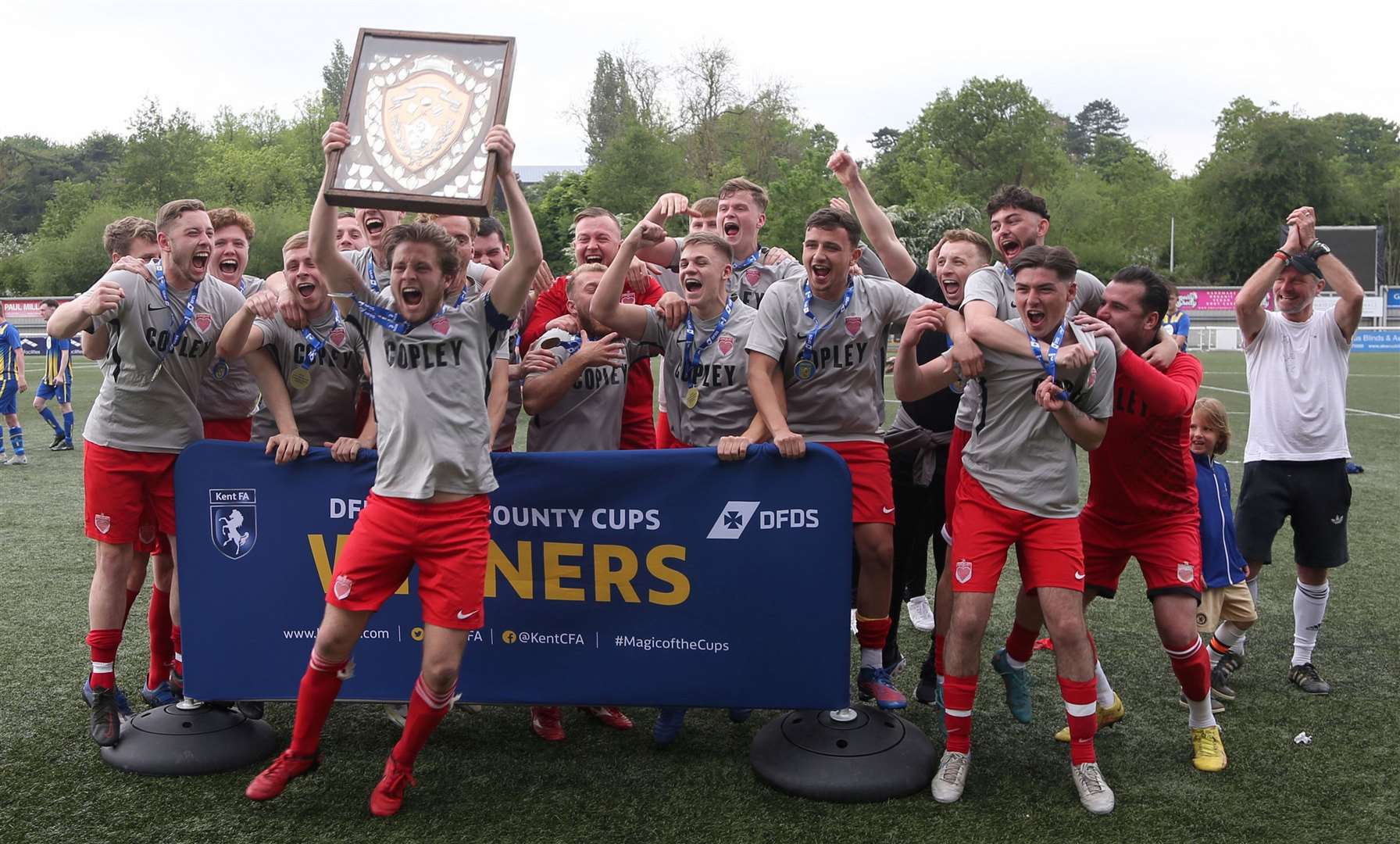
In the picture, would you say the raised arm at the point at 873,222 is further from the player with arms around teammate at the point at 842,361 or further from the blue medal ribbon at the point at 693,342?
the blue medal ribbon at the point at 693,342

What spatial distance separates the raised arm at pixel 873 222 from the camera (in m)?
4.95

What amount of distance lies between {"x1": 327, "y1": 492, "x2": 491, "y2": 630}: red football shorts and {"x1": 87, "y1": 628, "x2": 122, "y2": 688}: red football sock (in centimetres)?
134

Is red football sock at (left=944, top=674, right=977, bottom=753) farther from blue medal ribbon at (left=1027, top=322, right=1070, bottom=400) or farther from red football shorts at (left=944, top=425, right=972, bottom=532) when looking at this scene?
blue medal ribbon at (left=1027, top=322, right=1070, bottom=400)

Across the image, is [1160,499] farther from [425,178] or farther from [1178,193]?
[1178,193]

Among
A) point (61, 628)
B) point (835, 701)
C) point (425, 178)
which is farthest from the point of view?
point (61, 628)

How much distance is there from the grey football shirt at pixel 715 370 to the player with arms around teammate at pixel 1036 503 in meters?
0.80

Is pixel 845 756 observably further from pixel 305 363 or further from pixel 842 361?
pixel 305 363

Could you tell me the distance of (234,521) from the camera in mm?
4539

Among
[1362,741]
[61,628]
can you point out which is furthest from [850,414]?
[61,628]

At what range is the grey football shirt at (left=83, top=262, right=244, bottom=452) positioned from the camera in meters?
4.61

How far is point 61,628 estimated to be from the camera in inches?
248

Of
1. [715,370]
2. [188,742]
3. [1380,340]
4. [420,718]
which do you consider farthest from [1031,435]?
[1380,340]

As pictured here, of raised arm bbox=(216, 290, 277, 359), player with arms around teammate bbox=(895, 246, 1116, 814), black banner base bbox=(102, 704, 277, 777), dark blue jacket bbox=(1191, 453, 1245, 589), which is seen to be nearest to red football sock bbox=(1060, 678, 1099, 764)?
player with arms around teammate bbox=(895, 246, 1116, 814)

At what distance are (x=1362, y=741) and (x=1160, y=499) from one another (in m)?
1.38
